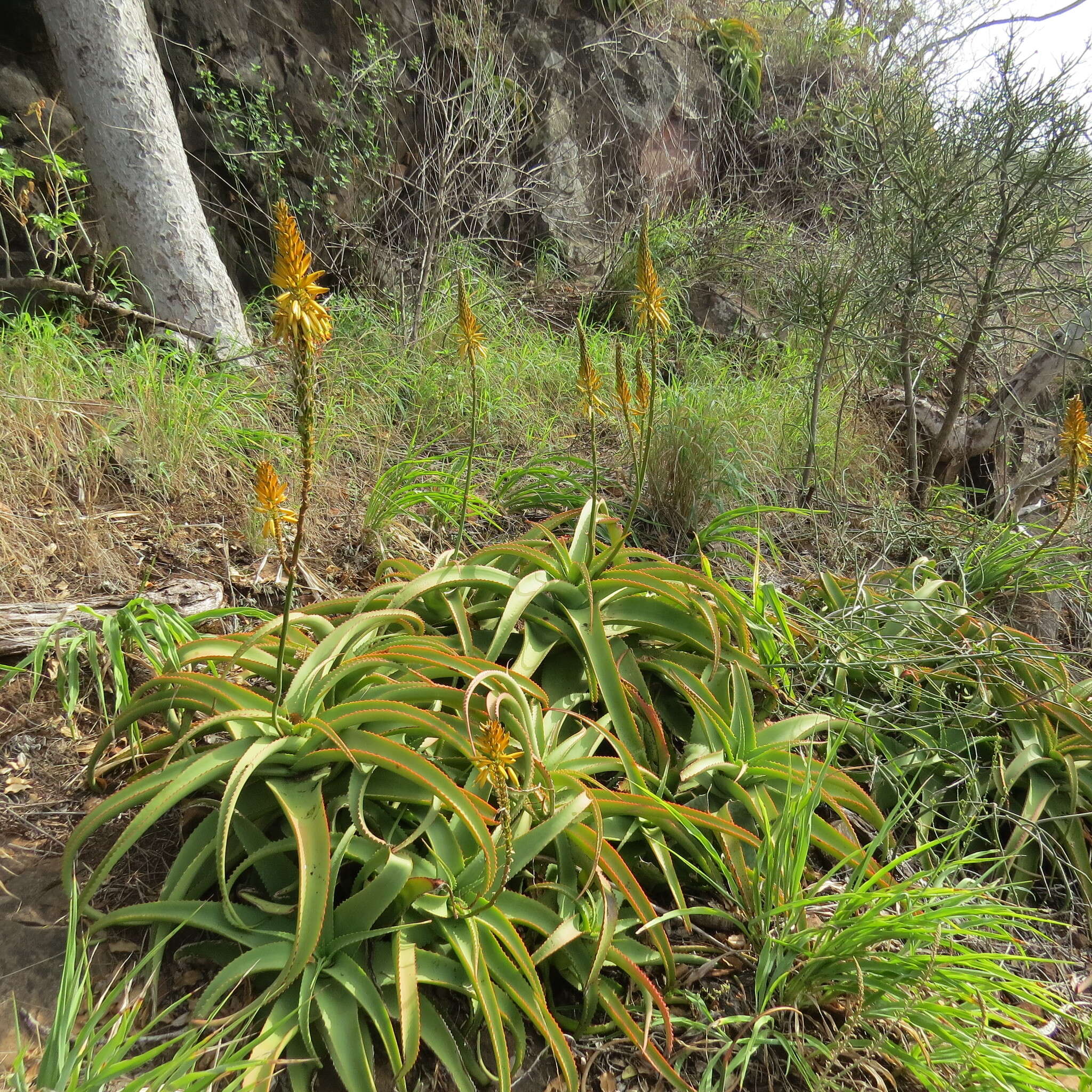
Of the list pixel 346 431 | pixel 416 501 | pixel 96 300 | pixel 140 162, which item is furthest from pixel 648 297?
pixel 140 162

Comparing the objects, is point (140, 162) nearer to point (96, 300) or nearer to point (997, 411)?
point (96, 300)

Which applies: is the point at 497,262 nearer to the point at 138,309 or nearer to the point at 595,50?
the point at 595,50

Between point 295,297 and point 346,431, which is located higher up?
point 295,297

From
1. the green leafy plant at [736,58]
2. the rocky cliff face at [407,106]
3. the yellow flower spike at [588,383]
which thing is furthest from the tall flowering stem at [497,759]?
the green leafy plant at [736,58]

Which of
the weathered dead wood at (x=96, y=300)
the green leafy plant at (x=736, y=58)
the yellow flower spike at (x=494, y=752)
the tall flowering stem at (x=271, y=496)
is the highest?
the green leafy plant at (x=736, y=58)

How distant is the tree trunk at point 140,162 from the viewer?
397 centimetres

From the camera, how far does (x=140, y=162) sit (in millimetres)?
4086

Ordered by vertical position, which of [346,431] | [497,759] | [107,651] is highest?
[497,759]

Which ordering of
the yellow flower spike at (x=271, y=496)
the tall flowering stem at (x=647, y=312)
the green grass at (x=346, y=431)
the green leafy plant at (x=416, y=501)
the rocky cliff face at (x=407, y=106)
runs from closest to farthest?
the yellow flower spike at (x=271, y=496)
the tall flowering stem at (x=647, y=312)
the green grass at (x=346, y=431)
the green leafy plant at (x=416, y=501)
the rocky cliff face at (x=407, y=106)

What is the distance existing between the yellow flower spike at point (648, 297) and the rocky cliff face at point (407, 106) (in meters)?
4.01

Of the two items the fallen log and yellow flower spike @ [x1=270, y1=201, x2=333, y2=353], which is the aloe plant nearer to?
the fallen log

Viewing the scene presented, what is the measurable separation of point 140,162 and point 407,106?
2.62 metres

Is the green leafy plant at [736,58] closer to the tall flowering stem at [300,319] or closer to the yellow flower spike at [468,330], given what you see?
the yellow flower spike at [468,330]

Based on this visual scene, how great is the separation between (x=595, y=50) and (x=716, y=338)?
307 centimetres
